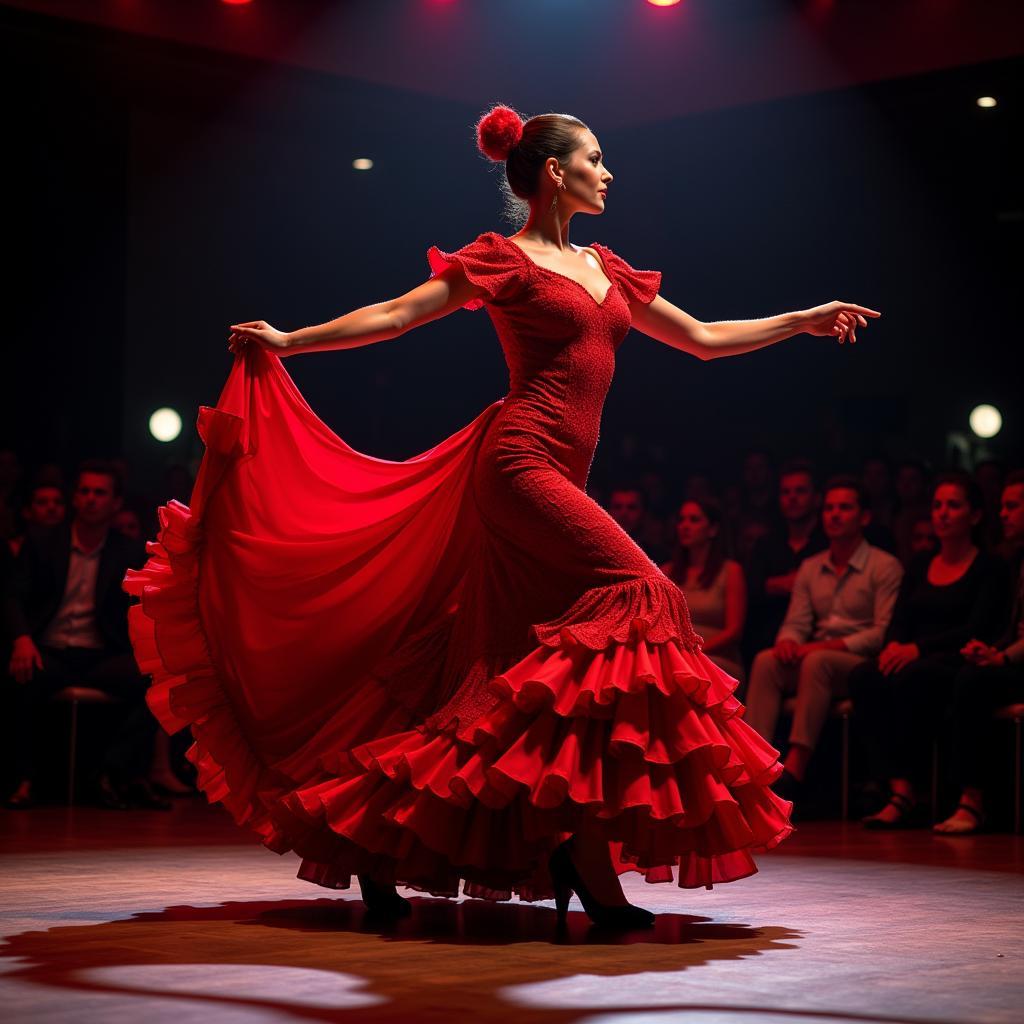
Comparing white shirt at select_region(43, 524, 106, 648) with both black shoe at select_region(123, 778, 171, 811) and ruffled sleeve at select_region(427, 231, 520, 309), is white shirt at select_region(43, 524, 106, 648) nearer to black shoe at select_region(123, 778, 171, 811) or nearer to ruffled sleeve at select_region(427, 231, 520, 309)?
black shoe at select_region(123, 778, 171, 811)

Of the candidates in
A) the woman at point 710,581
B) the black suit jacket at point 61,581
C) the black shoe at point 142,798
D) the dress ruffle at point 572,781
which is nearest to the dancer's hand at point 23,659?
the black suit jacket at point 61,581

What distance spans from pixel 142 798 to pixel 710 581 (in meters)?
2.46

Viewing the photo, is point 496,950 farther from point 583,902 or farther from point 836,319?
point 836,319

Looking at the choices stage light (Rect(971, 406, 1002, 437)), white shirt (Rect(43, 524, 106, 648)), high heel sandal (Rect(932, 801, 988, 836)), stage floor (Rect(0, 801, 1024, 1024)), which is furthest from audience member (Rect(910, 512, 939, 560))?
white shirt (Rect(43, 524, 106, 648))

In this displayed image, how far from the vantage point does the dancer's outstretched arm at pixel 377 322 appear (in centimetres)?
348

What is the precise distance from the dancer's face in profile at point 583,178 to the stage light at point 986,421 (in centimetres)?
558

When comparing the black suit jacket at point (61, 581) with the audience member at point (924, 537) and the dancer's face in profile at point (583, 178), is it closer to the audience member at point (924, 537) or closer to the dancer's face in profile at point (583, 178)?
the audience member at point (924, 537)

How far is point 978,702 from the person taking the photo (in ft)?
19.3

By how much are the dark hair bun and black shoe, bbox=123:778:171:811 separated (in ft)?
11.6

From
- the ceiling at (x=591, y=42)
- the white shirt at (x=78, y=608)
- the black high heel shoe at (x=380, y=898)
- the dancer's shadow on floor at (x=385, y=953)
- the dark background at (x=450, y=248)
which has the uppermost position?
the ceiling at (x=591, y=42)

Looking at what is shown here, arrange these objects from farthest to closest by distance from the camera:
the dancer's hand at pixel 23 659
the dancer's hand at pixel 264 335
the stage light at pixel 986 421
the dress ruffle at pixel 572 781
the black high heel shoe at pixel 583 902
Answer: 1. the stage light at pixel 986 421
2. the dancer's hand at pixel 23 659
3. the dancer's hand at pixel 264 335
4. the black high heel shoe at pixel 583 902
5. the dress ruffle at pixel 572 781

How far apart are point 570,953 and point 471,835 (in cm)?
37

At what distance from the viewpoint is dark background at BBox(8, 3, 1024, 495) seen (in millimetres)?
8469

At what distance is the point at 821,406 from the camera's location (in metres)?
8.89
